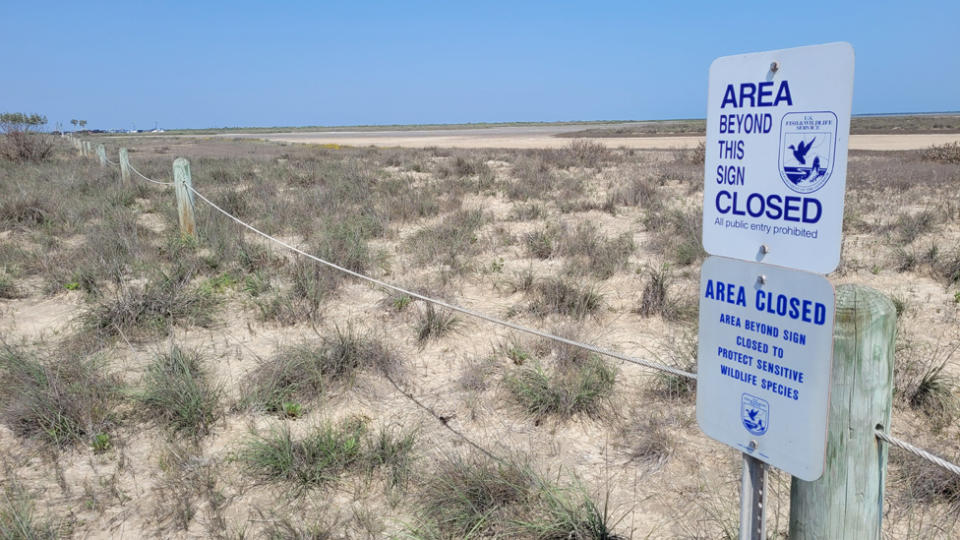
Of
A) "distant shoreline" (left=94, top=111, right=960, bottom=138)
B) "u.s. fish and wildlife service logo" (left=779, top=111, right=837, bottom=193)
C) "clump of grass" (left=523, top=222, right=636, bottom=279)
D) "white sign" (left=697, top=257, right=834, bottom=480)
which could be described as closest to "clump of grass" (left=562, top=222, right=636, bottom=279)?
"clump of grass" (left=523, top=222, right=636, bottom=279)

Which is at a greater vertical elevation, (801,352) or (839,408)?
(801,352)

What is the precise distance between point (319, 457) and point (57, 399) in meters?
1.67

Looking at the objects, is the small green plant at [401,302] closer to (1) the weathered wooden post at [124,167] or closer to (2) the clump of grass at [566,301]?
(2) the clump of grass at [566,301]

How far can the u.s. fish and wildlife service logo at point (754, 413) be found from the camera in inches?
68.4

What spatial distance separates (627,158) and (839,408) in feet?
62.5

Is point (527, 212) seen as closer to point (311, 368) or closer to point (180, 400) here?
point (311, 368)

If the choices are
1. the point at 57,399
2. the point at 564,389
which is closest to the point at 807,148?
the point at 564,389

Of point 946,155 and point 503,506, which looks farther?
point 946,155

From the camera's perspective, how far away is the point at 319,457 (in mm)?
3375

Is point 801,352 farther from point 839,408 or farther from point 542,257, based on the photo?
point 542,257

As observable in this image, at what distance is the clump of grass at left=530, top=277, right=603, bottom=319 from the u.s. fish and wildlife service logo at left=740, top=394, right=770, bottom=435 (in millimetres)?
3635

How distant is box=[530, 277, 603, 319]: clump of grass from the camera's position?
5.58 metres

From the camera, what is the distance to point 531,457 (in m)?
3.50

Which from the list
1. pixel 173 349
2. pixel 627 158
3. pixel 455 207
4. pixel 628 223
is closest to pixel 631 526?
pixel 173 349
